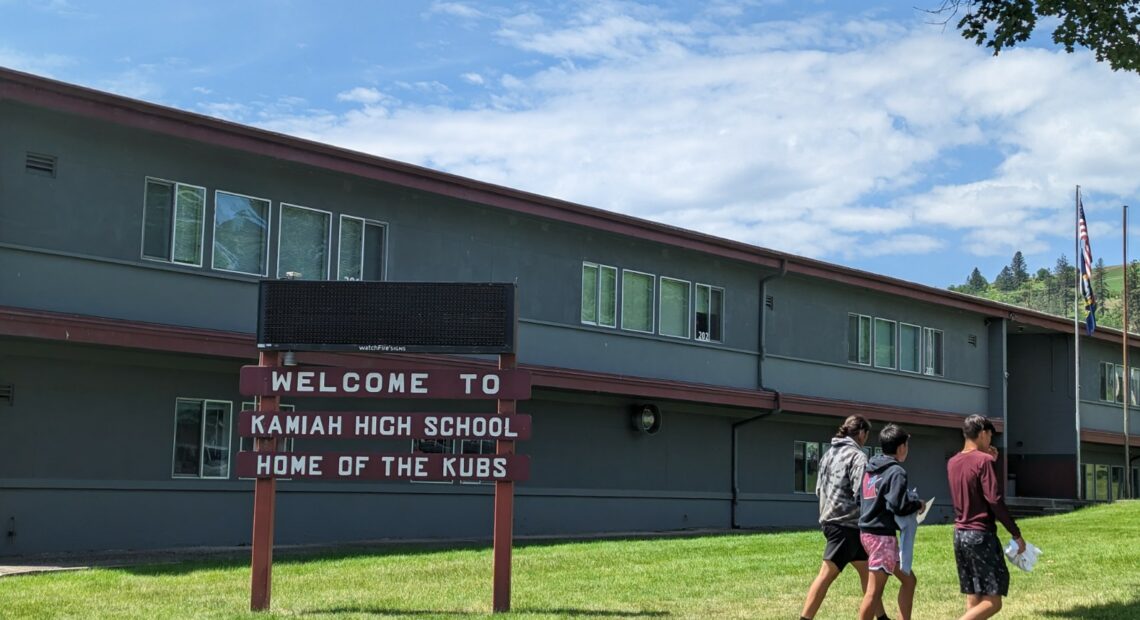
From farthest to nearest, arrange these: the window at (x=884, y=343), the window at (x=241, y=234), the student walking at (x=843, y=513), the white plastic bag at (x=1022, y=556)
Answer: the window at (x=884, y=343), the window at (x=241, y=234), the student walking at (x=843, y=513), the white plastic bag at (x=1022, y=556)

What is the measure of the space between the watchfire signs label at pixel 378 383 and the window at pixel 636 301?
→ 12.7 meters

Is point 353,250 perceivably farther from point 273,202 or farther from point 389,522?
point 389,522

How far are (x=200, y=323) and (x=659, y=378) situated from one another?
9.39 m

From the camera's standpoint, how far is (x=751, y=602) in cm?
1214

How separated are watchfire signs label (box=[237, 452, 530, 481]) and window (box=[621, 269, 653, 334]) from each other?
12886mm

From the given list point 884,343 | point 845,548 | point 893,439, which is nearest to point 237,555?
point 845,548

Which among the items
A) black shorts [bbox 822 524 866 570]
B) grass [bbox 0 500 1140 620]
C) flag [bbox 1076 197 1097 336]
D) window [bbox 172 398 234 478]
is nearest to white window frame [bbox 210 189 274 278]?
window [bbox 172 398 234 478]

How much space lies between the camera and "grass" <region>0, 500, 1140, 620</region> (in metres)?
11.4

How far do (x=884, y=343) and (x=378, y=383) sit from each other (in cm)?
2098

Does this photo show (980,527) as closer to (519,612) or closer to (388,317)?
(519,612)

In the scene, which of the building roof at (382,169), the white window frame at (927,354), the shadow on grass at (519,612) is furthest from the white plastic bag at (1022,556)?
the white window frame at (927,354)

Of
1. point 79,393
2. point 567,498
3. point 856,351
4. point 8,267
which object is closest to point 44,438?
point 79,393

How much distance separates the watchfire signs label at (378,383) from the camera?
1154cm

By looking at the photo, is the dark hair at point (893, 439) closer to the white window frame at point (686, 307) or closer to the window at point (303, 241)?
the window at point (303, 241)
